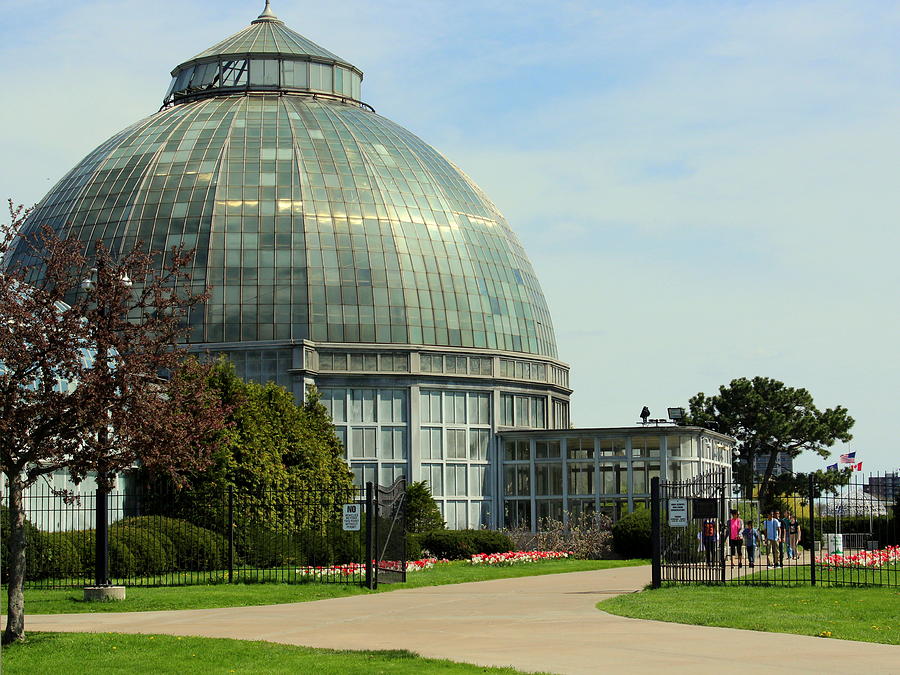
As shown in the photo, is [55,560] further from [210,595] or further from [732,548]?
[732,548]

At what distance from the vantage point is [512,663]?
1920 centimetres

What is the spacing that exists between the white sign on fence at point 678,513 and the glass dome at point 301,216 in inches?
1539

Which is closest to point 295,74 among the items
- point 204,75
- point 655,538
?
point 204,75

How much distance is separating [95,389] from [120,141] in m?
59.6

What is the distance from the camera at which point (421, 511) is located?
6381 centimetres

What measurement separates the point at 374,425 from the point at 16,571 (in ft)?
157

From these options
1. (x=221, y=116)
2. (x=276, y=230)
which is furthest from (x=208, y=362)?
(x=221, y=116)

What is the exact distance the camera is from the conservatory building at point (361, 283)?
7000cm

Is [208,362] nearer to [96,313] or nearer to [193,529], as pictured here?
[96,313]

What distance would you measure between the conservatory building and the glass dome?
0.35 feet

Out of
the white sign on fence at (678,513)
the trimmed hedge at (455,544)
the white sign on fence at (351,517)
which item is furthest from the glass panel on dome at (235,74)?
the white sign on fence at (678,513)

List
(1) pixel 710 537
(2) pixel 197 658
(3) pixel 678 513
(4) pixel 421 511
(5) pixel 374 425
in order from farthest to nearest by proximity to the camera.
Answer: (5) pixel 374 425 → (4) pixel 421 511 → (1) pixel 710 537 → (3) pixel 678 513 → (2) pixel 197 658

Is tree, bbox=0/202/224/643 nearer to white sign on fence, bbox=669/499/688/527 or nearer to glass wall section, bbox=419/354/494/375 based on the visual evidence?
white sign on fence, bbox=669/499/688/527

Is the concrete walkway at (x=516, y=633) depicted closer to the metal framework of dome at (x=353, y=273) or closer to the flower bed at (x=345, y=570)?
the flower bed at (x=345, y=570)
